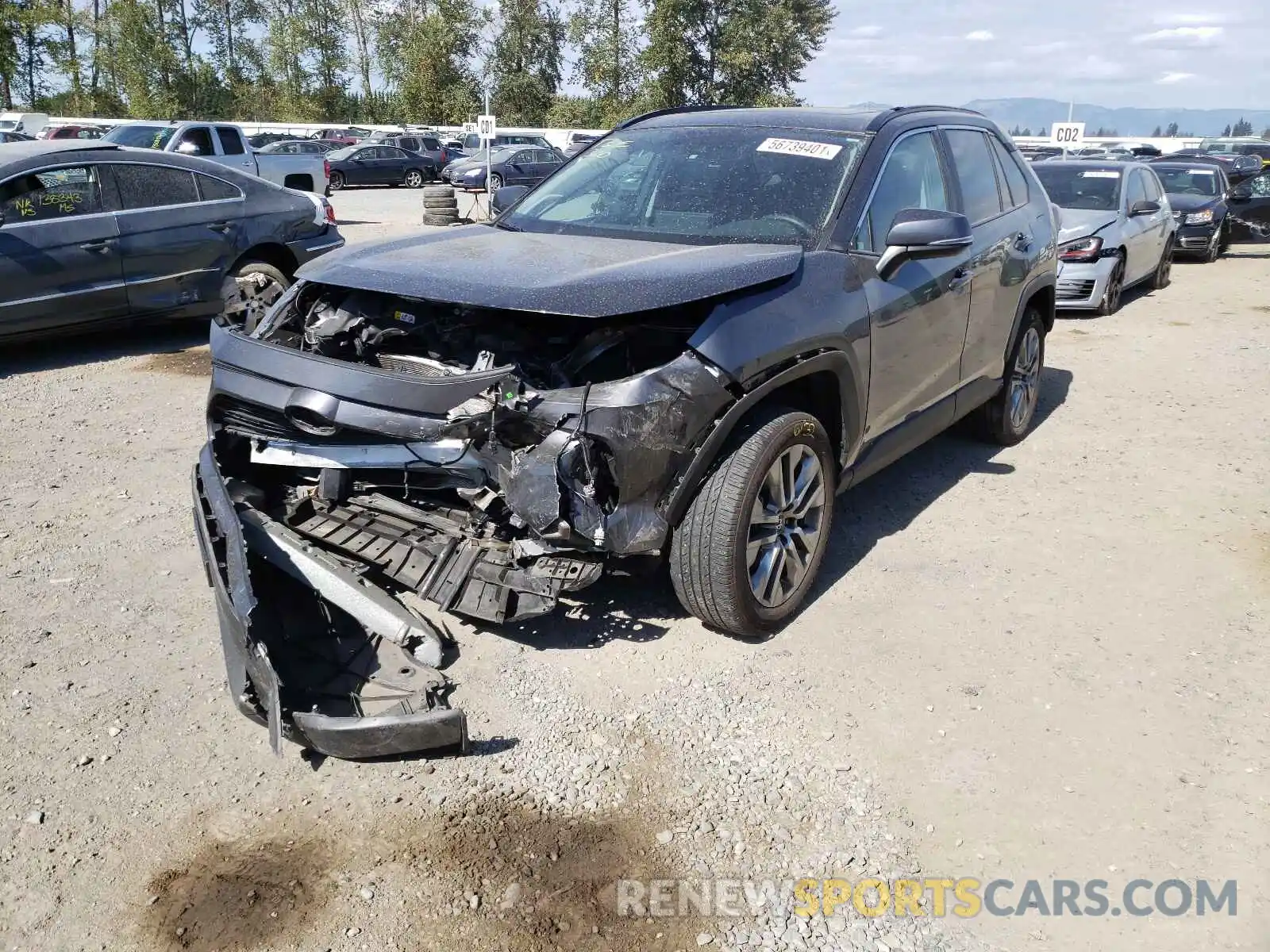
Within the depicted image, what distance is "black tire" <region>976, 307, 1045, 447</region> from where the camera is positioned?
5785 millimetres

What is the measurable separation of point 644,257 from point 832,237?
0.80 m

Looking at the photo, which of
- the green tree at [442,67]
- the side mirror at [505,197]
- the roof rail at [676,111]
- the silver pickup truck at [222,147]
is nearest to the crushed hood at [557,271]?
the roof rail at [676,111]

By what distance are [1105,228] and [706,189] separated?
7.88m

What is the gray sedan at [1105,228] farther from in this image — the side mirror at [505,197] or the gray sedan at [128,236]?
the gray sedan at [128,236]

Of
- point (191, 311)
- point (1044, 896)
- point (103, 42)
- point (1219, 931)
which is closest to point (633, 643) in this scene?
point (1044, 896)

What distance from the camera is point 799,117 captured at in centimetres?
458

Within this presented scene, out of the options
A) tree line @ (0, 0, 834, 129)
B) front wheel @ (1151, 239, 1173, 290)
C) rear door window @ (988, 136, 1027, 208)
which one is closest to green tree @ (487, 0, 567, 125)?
tree line @ (0, 0, 834, 129)

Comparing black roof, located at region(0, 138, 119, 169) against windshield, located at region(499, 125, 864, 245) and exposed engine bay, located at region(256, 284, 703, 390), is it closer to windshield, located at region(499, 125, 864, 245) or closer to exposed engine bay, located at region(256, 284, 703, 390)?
windshield, located at region(499, 125, 864, 245)

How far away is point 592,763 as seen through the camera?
3.06m

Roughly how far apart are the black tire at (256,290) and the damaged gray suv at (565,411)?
220 mm

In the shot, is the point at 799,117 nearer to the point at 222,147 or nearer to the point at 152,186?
the point at 152,186

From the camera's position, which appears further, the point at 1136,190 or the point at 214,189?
the point at 1136,190

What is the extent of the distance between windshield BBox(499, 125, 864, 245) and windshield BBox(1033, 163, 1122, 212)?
7819mm

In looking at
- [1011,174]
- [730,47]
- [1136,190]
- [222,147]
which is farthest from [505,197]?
[730,47]
